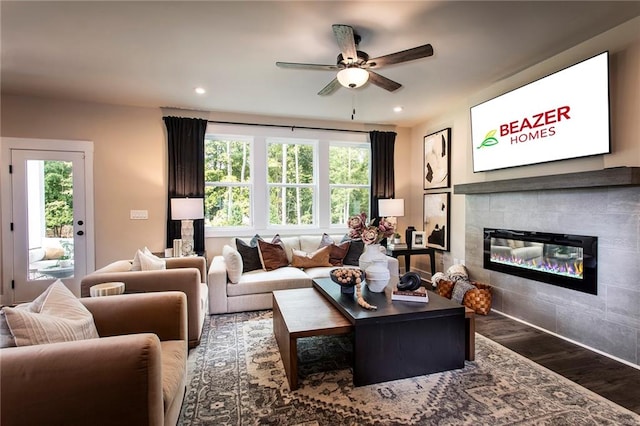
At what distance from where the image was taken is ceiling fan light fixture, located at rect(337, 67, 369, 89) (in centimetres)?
244

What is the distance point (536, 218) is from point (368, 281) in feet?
6.25

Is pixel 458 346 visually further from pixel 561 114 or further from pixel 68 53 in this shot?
pixel 68 53

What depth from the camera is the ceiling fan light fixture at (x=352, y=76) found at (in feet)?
8.00

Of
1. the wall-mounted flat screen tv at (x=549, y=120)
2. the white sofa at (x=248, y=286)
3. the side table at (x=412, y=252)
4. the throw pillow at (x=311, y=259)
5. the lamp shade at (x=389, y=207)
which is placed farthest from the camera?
the lamp shade at (x=389, y=207)

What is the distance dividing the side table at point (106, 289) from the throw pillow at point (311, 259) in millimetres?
2128

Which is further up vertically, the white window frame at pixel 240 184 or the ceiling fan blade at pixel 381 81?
the ceiling fan blade at pixel 381 81

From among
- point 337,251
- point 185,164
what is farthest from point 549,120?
point 185,164

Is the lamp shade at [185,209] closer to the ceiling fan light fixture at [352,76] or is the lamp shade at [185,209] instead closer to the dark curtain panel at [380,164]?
the ceiling fan light fixture at [352,76]

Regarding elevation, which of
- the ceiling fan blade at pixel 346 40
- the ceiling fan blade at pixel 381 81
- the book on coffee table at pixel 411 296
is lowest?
the book on coffee table at pixel 411 296

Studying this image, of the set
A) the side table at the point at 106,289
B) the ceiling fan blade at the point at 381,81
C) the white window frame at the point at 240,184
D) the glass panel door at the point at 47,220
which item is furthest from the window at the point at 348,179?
the glass panel door at the point at 47,220

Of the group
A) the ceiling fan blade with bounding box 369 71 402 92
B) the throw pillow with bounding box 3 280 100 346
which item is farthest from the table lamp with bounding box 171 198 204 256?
the ceiling fan blade with bounding box 369 71 402 92

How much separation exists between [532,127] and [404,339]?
7.91ft

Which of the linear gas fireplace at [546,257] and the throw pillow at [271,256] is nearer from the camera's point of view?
the linear gas fireplace at [546,257]

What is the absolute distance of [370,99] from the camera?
4.00 m
